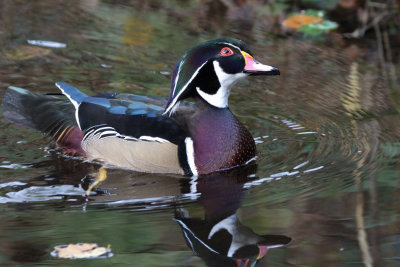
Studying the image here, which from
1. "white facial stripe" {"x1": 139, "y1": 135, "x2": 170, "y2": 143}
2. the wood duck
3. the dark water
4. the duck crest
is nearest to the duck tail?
the wood duck

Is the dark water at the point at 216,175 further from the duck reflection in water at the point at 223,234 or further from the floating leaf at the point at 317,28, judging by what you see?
the floating leaf at the point at 317,28

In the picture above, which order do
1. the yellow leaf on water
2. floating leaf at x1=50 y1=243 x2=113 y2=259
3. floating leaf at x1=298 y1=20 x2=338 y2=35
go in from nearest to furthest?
1. floating leaf at x1=50 y1=243 x2=113 y2=259
2. floating leaf at x1=298 y1=20 x2=338 y2=35
3. the yellow leaf on water

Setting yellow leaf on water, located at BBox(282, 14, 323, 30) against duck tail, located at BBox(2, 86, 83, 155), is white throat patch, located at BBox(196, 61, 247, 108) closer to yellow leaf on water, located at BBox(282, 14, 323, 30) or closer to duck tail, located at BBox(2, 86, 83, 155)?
duck tail, located at BBox(2, 86, 83, 155)

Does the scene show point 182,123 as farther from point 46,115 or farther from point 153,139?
point 46,115

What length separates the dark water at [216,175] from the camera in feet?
15.0

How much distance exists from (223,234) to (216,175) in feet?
3.72

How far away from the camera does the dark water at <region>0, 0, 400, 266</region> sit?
180 inches

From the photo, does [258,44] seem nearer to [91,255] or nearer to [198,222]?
[198,222]

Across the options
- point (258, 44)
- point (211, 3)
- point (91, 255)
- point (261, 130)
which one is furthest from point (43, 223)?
point (211, 3)

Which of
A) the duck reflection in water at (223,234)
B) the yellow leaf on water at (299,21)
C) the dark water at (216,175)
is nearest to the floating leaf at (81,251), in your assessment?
the dark water at (216,175)

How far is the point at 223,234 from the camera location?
15.5 ft

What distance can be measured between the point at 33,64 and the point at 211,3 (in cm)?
311

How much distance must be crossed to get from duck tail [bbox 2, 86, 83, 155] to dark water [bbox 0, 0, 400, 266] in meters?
0.14

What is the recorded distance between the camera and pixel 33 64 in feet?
25.6
